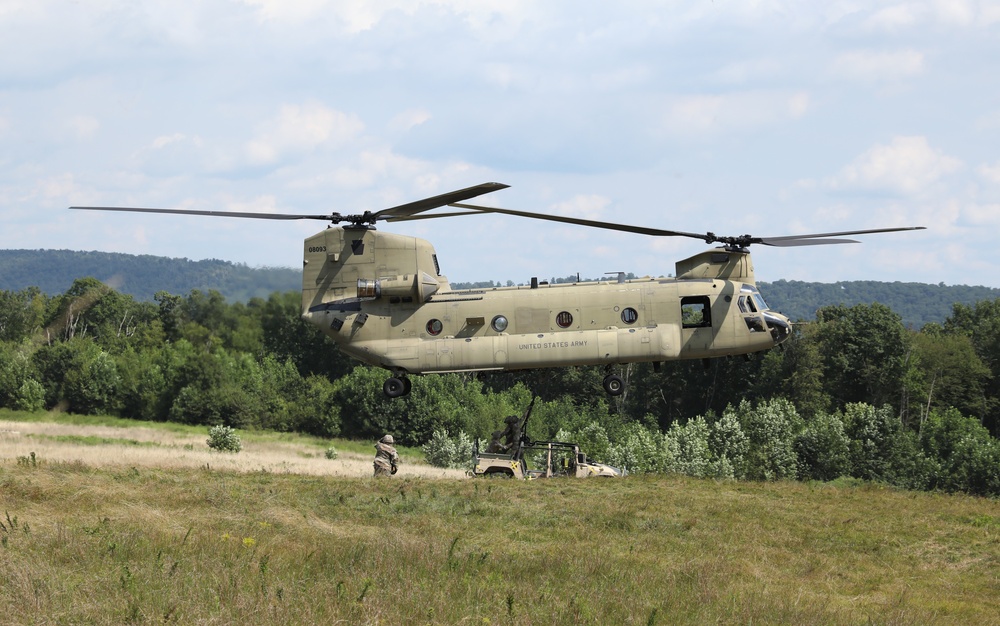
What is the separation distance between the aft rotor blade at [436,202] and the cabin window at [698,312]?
708 cm

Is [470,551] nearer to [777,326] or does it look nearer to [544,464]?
[544,464]

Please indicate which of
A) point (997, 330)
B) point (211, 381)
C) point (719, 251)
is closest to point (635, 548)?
point (719, 251)

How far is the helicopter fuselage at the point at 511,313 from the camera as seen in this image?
1087 inches

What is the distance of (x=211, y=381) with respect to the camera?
287 feet

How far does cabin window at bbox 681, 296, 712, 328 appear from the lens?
92.4 ft

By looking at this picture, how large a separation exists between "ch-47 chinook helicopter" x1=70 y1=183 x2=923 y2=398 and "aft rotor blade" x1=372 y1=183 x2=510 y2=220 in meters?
0.08

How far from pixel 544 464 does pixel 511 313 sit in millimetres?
5055

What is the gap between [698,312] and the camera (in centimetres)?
2844

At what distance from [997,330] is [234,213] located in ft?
330

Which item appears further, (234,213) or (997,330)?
(997,330)

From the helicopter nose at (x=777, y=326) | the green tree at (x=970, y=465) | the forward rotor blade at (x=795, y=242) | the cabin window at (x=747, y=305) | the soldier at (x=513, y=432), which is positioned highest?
the forward rotor blade at (x=795, y=242)

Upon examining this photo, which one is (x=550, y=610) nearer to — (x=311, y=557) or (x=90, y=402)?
(x=311, y=557)

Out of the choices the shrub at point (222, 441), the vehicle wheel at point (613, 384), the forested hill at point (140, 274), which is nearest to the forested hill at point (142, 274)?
the forested hill at point (140, 274)

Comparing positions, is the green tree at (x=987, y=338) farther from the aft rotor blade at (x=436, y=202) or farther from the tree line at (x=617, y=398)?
the aft rotor blade at (x=436, y=202)
